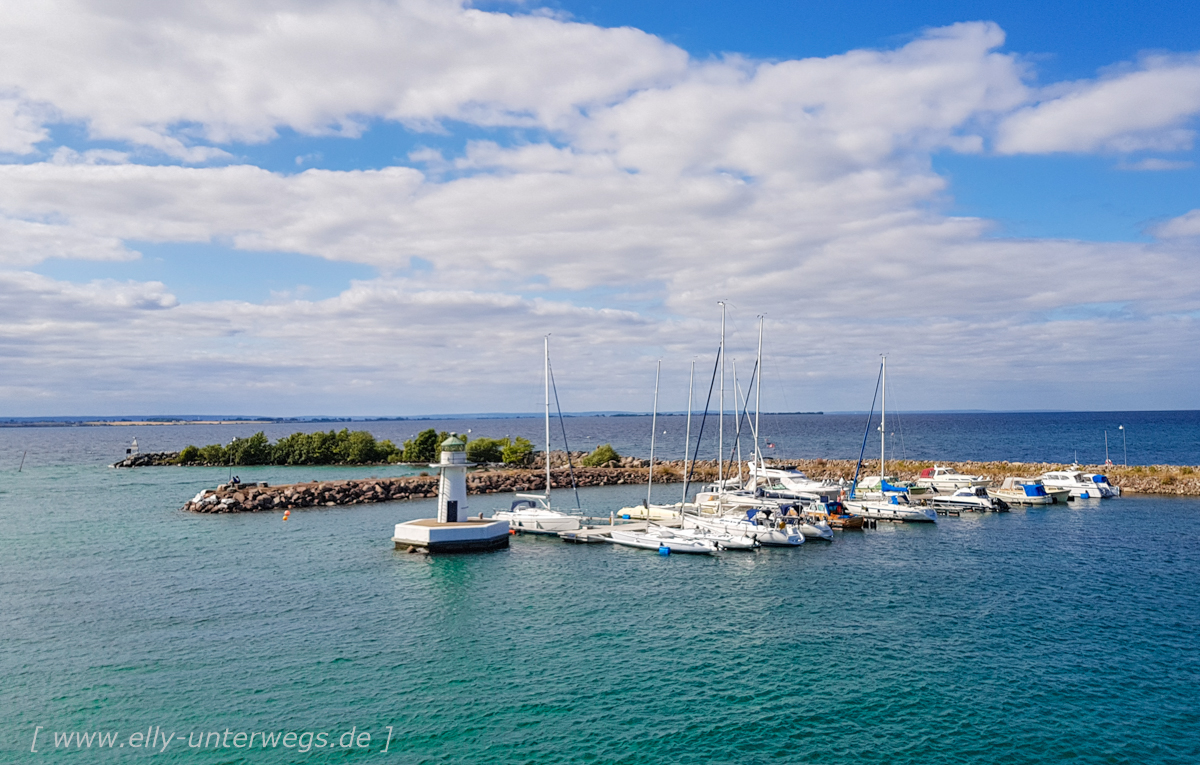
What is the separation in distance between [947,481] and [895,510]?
17.8m

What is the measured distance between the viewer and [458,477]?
46.7m

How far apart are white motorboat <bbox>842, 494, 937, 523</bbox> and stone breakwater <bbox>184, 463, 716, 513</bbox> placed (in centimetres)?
2824

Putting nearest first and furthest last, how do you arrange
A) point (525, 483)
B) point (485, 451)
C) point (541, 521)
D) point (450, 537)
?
point (450, 537), point (541, 521), point (525, 483), point (485, 451)

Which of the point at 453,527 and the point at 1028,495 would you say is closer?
the point at 453,527

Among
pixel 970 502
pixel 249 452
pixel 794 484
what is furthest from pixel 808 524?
pixel 249 452

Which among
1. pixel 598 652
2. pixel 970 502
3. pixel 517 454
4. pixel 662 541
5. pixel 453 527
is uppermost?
pixel 517 454

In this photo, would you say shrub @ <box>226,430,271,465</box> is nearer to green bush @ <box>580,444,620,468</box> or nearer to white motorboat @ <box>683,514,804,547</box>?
green bush @ <box>580,444,620,468</box>

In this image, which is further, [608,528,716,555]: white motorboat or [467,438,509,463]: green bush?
[467,438,509,463]: green bush

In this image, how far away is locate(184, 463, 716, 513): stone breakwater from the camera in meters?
61.4

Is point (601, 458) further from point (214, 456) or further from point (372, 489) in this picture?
point (214, 456)

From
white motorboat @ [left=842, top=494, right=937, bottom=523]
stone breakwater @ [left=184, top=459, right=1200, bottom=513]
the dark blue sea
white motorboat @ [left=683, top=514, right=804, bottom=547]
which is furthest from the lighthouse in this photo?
white motorboat @ [left=842, top=494, right=937, bottom=523]

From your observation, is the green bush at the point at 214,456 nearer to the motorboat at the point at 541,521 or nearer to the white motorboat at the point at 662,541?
the motorboat at the point at 541,521

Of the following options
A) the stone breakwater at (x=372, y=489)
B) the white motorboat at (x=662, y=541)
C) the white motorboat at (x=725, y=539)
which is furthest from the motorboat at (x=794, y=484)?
the white motorboat at (x=662, y=541)

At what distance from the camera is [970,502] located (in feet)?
206
